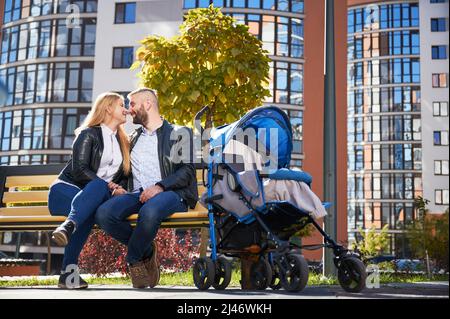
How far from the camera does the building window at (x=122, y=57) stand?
29.2 m

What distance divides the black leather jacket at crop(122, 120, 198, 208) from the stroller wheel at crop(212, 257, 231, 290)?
1.38ft

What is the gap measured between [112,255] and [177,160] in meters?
4.06

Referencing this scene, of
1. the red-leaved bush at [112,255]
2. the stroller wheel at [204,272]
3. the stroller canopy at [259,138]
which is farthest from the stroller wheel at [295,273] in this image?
the red-leaved bush at [112,255]

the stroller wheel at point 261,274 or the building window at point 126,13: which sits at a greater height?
the building window at point 126,13

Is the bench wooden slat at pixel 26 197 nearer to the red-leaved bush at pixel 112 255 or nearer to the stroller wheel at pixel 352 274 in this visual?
the red-leaved bush at pixel 112 255

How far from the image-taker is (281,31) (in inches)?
1276

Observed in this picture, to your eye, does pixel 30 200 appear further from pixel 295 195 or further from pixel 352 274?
pixel 352 274

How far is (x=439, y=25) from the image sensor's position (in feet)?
5.37

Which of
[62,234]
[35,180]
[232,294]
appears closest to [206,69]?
[35,180]

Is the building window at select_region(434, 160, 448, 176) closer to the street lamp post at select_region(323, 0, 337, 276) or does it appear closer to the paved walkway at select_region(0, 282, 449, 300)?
the paved walkway at select_region(0, 282, 449, 300)

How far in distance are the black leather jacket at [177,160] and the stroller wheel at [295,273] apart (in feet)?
2.57

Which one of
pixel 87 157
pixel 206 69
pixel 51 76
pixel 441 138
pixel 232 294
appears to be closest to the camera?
pixel 441 138
